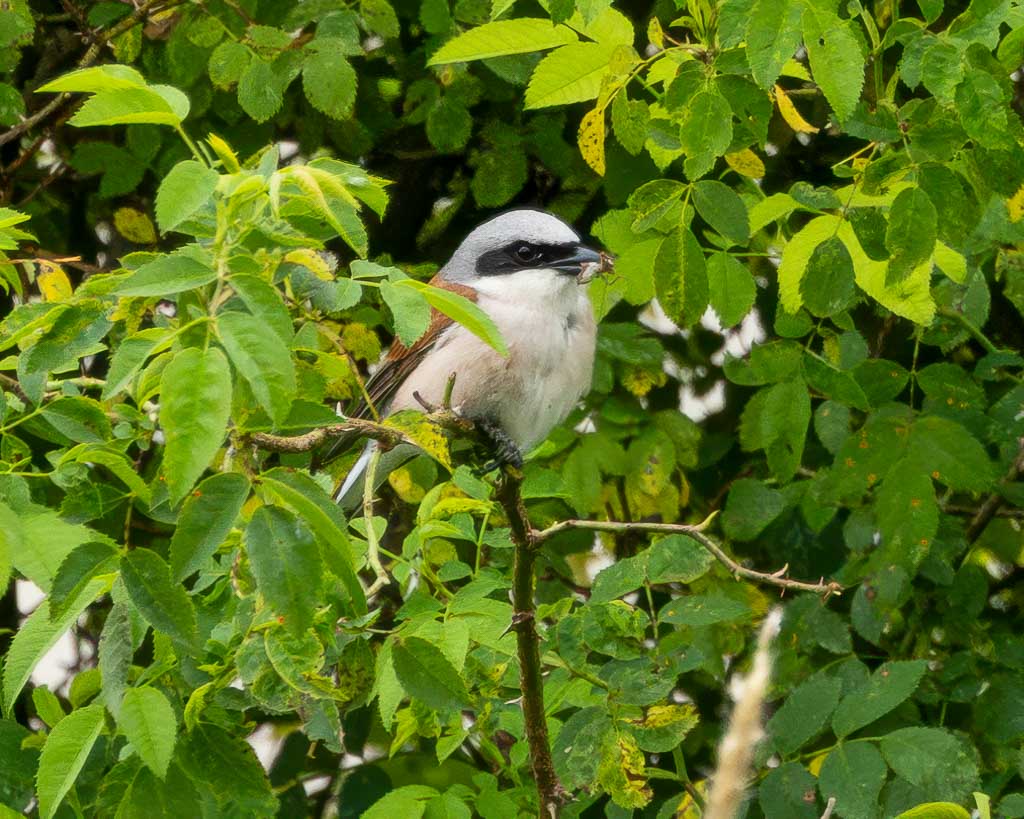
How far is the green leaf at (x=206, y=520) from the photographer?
163 cm

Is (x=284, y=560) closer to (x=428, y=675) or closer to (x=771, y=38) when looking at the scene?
(x=428, y=675)

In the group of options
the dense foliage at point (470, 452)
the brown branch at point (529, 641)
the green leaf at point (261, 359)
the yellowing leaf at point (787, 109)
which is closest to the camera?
the green leaf at point (261, 359)

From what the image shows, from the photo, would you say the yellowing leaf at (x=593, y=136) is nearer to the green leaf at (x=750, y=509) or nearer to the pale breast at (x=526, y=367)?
the pale breast at (x=526, y=367)

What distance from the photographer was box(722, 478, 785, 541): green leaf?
3.34 metres

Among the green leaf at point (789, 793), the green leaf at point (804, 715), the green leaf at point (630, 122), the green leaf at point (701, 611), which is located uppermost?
the green leaf at point (630, 122)

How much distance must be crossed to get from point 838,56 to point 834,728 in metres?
1.10

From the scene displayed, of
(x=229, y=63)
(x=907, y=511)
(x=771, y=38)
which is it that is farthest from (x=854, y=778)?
(x=229, y=63)

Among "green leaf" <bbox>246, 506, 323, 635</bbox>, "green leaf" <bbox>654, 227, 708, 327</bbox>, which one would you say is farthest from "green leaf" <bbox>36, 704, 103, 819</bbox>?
"green leaf" <bbox>654, 227, 708, 327</bbox>

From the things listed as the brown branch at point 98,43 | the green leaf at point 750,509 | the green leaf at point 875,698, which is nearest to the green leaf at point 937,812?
the green leaf at point 875,698

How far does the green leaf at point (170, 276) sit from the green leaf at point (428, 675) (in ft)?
2.13

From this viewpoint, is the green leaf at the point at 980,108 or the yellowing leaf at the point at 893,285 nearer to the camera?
the green leaf at the point at 980,108

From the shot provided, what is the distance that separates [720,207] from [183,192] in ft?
3.48

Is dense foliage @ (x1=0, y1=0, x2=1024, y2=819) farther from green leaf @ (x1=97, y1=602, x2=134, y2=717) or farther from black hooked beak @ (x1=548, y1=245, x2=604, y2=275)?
black hooked beak @ (x1=548, y1=245, x2=604, y2=275)

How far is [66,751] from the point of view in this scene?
6.63ft
